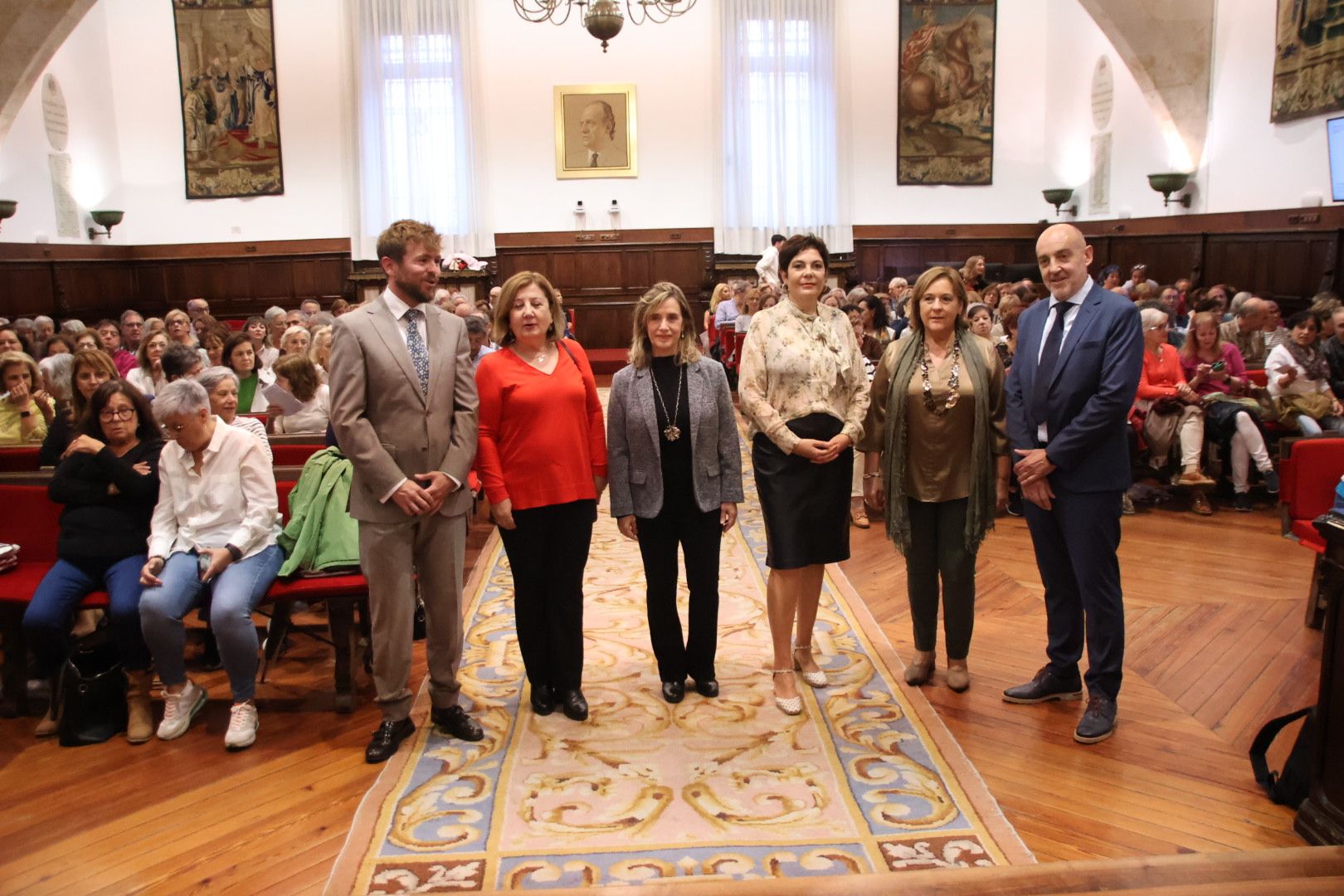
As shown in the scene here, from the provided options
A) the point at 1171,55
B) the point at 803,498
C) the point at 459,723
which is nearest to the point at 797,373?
the point at 803,498

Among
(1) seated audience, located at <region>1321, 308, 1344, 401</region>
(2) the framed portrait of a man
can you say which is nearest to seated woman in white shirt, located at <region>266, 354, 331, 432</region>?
(1) seated audience, located at <region>1321, 308, 1344, 401</region>

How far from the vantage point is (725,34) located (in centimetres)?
1486

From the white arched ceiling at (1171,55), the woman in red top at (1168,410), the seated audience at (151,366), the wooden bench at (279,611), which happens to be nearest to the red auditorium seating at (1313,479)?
the woman in red top at (1168,410)

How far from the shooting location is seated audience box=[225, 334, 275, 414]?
6.58 meters

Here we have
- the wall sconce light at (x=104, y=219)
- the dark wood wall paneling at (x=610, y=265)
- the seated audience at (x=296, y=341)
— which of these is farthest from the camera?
the dark wood wall paneling at (x=610, y=265)

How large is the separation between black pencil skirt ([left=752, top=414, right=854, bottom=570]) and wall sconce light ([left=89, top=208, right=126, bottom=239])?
13.5 metres

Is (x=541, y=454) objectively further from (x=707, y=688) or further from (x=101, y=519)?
(x=101, y=519)

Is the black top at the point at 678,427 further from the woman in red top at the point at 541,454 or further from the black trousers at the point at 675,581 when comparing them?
the woman in red top at the point at 541,454

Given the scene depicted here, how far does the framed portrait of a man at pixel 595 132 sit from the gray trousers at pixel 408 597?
490 inches

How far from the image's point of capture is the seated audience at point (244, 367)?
259 inches

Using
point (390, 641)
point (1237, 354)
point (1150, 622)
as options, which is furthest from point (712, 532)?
point (1237, 354)

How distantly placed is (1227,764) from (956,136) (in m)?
13.3

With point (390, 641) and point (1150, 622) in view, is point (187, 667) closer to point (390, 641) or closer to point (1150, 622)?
point (390, 641)

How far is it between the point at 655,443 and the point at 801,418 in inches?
19.8
